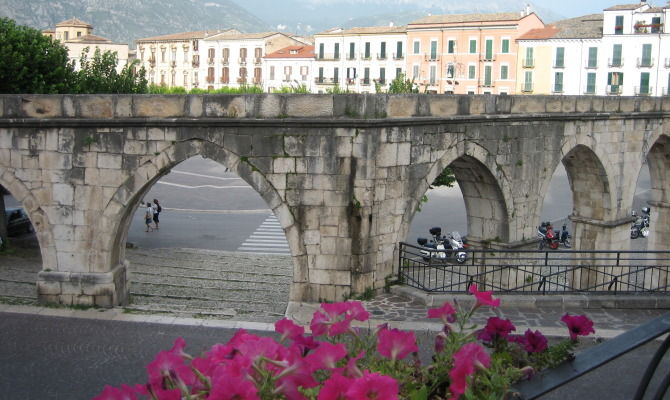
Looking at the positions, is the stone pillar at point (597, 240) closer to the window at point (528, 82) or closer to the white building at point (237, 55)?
the window at point (528, 82)

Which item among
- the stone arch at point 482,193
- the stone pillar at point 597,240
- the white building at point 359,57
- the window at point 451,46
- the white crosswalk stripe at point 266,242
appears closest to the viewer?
the stone arch at point 482,193

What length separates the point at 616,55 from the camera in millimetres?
52812

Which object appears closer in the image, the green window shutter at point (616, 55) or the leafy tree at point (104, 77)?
the leafy tree at point (104, 77)

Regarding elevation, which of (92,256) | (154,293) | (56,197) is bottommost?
(154,293)

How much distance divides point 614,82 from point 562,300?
44.9 meters

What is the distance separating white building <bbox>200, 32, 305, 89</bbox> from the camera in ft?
231

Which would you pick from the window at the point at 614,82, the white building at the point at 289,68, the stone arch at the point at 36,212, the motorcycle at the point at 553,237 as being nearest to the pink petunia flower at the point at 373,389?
the stone arch at the point at 36,212

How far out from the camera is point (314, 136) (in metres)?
12.8

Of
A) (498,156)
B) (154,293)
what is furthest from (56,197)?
(498,156)

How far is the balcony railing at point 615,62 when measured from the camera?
52.8m

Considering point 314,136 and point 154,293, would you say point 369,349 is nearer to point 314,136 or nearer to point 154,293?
point 314,136

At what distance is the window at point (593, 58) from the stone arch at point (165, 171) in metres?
47.1

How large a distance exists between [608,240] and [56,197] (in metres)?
13.4

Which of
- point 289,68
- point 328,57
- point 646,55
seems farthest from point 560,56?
point 289,68
